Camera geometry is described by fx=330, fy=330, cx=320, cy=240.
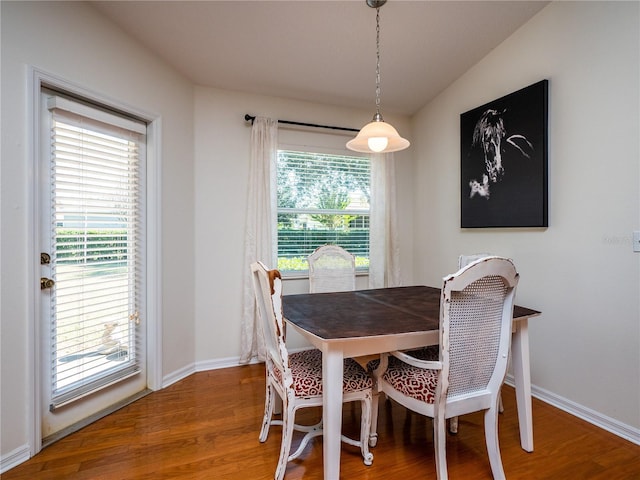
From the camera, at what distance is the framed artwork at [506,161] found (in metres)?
2.36

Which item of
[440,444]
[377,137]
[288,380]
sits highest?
[377,137]

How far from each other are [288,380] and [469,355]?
0.83 meters

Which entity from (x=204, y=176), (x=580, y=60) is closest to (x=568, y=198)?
(x=580, y=60)

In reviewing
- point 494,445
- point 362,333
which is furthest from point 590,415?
point 362,333

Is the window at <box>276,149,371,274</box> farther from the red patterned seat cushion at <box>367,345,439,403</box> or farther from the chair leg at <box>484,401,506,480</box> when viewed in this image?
the chair leg at <box>484,401,506,480</box>

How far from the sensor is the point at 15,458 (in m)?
1.66

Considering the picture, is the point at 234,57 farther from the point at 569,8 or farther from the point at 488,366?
the point at 488,366

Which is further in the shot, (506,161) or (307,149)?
(307,149)

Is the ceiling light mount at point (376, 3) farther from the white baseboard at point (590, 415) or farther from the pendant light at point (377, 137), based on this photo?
the white baseboard at point (590, 415)

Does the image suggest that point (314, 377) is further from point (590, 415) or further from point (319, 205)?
point (319, 205)

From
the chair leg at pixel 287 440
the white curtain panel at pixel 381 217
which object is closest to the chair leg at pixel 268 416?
the chair leg at pixel 287 440

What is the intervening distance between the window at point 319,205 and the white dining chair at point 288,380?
1528mm

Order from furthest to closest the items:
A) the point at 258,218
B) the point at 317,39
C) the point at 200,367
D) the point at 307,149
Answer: the point at 307,149 → the point at 258,218 → the point at 200,367 → the point at 317,39

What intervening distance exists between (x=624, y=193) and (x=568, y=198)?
1.00ft
